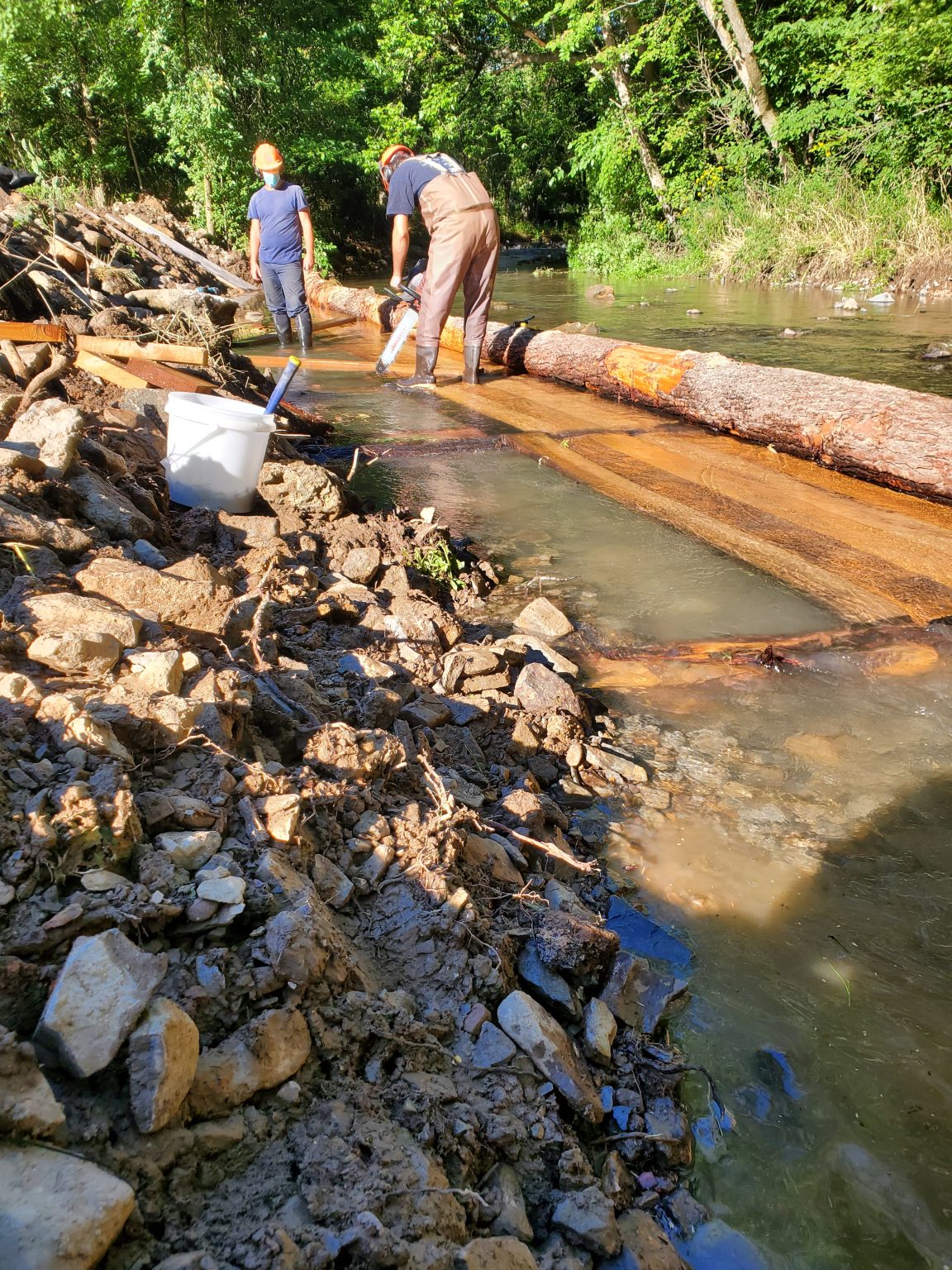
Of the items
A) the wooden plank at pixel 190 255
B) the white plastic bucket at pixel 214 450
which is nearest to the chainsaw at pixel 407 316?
the white plastic bucket at pixel 214 450

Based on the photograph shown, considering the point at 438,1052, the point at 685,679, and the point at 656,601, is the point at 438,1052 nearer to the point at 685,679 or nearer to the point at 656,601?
the point at 685,679

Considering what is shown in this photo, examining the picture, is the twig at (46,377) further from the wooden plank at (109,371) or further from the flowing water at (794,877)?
the flowing water at (794,877)

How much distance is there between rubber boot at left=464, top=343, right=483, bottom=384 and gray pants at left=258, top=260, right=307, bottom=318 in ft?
7.56

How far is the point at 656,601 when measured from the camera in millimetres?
3752

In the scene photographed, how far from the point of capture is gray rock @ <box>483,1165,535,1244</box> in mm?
1288

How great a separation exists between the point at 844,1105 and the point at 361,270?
22.1 metres

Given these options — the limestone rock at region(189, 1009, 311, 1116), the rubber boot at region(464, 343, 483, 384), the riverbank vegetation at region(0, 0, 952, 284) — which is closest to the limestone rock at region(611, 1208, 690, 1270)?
the limestone rock at region(189, 1009, 311, 1116)

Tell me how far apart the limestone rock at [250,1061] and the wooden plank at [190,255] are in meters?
13.8

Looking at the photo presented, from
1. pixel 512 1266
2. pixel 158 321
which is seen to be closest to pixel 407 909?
pixel 512 1266

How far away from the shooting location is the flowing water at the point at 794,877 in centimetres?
148

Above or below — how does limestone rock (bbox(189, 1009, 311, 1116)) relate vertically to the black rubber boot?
below

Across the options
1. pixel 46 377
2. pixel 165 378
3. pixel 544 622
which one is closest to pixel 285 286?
pixel 165 378

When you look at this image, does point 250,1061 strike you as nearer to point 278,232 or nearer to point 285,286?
point 278,232

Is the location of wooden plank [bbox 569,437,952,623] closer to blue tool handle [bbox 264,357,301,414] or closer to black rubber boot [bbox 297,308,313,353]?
blue tool handle [bbox 264,357,301,414]
